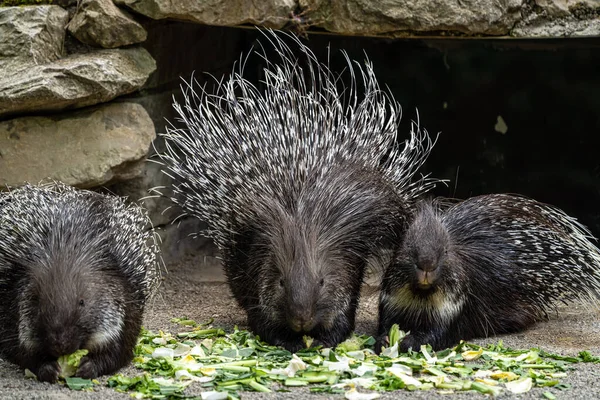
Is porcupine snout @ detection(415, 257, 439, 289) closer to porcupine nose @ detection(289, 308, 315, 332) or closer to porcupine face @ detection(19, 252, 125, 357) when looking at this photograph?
porcupine nose @ detection(289, 308, 315, 332)

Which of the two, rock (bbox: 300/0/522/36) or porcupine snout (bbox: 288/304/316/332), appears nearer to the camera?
porcupine snout (bbox: 288/304/316/332)

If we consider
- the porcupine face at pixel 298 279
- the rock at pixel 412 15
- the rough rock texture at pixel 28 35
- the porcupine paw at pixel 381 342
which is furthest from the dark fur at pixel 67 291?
the rock at pixel 412 15

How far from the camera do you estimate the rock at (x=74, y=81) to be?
4344 millimetres

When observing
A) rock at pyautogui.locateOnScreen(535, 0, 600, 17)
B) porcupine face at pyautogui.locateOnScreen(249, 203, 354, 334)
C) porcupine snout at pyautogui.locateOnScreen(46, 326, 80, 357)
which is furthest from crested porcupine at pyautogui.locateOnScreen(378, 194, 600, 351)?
porcupine snout at pyautogui.locateOnScreen(46, 326, 80, 357)

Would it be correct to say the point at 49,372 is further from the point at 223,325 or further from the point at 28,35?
the point at 28,35

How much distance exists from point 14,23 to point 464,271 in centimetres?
245

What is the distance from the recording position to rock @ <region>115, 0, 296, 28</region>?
181 inches

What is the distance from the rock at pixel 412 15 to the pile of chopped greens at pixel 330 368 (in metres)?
1.63

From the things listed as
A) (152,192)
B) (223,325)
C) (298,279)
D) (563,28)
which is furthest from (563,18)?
(152,192)

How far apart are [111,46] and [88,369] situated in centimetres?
187

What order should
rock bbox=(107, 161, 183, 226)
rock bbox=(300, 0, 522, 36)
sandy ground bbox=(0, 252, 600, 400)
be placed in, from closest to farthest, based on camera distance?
sandy ground bbox=(0, 252, 600, 400) → rock bbox=(300, 0, 522, 36) → rock bbox=(107, 161, 183, 226)

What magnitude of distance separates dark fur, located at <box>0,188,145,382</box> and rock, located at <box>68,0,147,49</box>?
1065 mm

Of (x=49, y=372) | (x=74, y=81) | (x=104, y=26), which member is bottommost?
(x=49, y=372)

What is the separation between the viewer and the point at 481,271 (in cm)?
430
